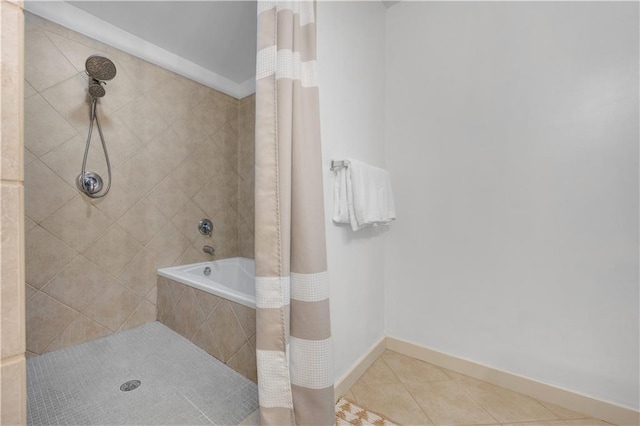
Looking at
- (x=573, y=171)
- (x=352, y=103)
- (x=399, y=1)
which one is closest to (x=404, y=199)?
(x=352, y=103)

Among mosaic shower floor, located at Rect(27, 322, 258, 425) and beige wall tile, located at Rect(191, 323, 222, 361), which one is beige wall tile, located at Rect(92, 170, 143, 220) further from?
beige wall tile, located at Rect(191, 323, 222, 361)

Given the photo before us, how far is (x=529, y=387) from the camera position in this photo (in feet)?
4.61

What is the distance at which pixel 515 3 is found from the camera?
1.46 m

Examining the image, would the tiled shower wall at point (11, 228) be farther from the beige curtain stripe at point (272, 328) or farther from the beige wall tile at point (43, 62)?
the beige wall tile at point (43, 62)

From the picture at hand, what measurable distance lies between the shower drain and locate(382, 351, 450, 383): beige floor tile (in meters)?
1.38

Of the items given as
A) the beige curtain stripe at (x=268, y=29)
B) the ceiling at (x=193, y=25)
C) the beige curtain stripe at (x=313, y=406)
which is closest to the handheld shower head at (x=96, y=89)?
the ceiling at (x=193, y=25)

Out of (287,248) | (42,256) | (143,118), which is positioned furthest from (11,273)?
(143,118)

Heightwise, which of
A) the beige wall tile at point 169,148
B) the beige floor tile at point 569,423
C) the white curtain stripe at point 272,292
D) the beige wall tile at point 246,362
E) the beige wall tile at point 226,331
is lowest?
the beige floor tile at point 569,423

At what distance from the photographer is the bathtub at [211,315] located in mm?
1430

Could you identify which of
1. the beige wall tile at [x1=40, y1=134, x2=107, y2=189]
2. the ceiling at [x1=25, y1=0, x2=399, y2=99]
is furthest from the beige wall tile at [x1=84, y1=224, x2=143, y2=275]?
the ceiling at [x1=25, y1=0, x2=399, y2=99]

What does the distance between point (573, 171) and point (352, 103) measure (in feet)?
3.77

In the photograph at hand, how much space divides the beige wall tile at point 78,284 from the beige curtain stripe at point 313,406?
164 cm

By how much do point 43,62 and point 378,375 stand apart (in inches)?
107

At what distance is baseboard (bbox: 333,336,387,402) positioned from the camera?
1.37m
